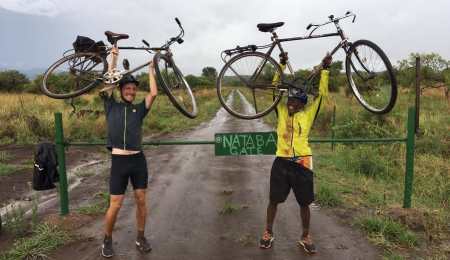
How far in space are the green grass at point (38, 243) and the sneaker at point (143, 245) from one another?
3.22 ft

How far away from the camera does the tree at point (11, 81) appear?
3900 centimetres

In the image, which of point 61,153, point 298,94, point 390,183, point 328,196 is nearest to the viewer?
point 298,94

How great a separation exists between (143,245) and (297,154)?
2116 mm

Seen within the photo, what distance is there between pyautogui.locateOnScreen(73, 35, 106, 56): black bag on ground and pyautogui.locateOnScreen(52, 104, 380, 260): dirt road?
2.39m

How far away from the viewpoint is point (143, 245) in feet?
16.8

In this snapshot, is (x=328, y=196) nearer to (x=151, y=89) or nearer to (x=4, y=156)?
(x=151, y=89)

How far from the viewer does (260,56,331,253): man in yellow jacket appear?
5035mm

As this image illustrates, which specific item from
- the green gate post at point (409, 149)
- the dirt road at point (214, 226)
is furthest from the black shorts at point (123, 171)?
the green gate post at point (409, 149)

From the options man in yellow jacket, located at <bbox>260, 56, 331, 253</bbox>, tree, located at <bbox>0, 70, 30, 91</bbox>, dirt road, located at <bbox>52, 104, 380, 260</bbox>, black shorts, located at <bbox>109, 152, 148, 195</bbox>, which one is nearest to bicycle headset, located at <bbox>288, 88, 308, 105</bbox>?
man in yellow jacket, located at <bbox>260, 56, 331, 253</bbox>

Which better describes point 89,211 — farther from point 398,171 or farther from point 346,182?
point 398,171

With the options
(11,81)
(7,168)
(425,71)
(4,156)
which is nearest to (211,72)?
(7,168)

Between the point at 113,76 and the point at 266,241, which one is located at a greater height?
the point at 113,76

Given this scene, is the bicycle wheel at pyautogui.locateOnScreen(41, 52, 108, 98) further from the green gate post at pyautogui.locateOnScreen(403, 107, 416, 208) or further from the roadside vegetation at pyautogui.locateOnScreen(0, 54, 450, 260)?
the green gate post at pyautogui.locateOnScreen(403, 107, 416, 208)

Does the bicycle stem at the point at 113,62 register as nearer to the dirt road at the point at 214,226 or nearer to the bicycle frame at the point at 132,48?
the bicycle frame at the point at 132,48
